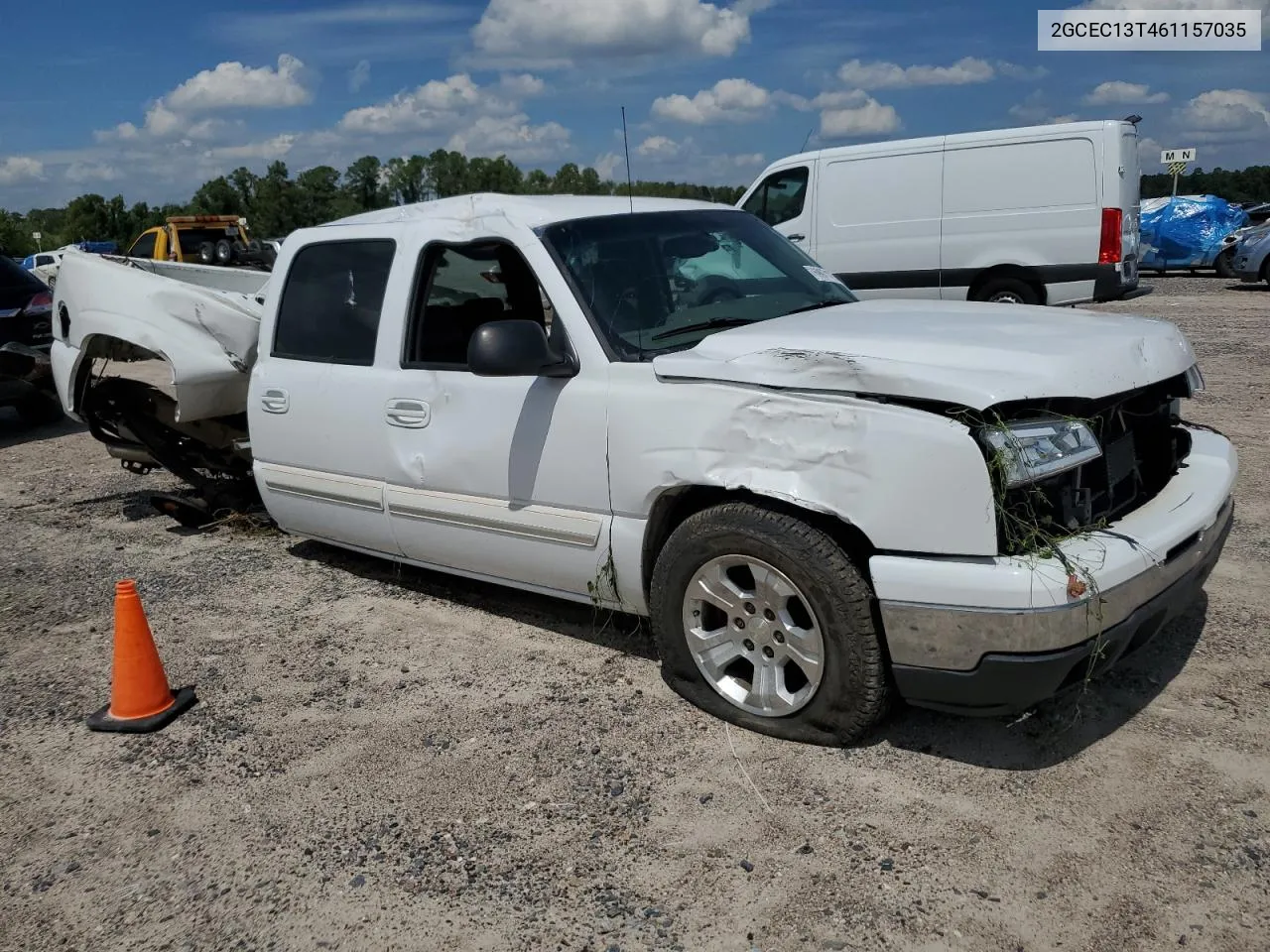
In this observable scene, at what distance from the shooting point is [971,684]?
308 centimetres

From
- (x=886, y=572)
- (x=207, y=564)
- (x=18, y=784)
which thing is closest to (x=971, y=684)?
(x=886, y=572)

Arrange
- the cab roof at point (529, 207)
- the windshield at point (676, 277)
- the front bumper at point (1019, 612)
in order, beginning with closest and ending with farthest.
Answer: the front bumper at point (1019, 612) < the windshield at point (676, 277) < the cab roof at point (529, 207)

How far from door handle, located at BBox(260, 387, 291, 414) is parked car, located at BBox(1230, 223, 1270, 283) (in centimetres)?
1737

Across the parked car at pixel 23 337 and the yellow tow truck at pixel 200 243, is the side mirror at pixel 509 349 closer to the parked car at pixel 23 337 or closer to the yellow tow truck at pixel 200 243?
the parked car at pixel 23 337

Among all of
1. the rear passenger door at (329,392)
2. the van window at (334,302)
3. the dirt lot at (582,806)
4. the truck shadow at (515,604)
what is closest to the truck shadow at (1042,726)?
the dirt lot at (582,806)

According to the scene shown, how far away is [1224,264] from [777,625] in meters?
20.6

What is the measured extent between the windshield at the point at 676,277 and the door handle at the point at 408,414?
92 centimetres

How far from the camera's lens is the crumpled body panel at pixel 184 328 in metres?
5.86

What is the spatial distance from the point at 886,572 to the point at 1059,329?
1172 millimetres

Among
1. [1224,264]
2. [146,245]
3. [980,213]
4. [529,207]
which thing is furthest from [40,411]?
[1224,264]

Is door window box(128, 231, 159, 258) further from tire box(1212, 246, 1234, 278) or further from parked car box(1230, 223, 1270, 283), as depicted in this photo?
tire box(1212, 246, 1234, 278)

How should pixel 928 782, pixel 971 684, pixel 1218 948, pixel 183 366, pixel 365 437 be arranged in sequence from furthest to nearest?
pixel 183 366
pixel 365 437
pixel 928 782
pixel 971 684
pixel 1218 948

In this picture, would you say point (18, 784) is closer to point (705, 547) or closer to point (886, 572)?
point (705, 547)

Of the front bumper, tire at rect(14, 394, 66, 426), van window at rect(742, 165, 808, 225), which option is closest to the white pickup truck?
the front bumper
